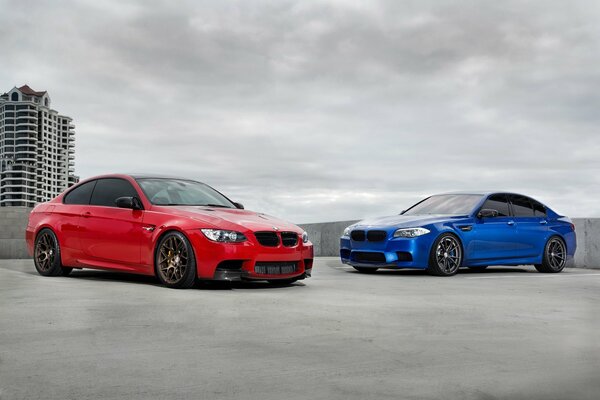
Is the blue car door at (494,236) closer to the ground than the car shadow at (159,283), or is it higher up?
higher up

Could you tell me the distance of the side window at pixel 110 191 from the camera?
1055cm

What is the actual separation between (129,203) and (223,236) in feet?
4.84

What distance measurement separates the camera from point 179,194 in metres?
10.6

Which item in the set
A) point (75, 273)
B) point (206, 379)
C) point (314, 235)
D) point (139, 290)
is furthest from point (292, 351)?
point (314, 235)

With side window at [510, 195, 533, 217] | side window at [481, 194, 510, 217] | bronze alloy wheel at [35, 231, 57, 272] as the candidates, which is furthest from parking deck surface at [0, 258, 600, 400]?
side window at [510, 195, 533, 217]

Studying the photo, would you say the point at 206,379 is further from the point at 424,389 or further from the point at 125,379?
the point at 424,389

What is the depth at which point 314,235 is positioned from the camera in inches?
926

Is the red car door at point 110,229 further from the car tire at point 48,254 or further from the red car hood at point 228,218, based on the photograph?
the car tire at point 48,254

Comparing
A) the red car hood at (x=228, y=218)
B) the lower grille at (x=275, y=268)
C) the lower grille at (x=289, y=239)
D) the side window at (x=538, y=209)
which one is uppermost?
the side window at (x=538, y=209)

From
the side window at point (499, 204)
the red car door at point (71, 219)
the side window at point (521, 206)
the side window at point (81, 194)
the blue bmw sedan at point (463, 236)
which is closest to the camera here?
the red car door at point (71, 219)

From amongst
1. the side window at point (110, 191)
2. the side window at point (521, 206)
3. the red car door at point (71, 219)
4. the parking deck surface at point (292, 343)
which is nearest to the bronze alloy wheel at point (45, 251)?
the red car door at point (71, 219)

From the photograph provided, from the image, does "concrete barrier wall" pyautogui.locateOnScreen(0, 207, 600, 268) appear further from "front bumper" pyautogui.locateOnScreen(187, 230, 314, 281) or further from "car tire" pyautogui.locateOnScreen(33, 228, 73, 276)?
"front bumper" pyautogui.locateOnScreen(187, 230, 314, 281)

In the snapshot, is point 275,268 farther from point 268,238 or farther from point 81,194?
point 81,194

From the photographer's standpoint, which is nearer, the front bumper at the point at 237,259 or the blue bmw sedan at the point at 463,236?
the front bumper at the point at 237,259
